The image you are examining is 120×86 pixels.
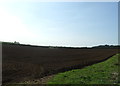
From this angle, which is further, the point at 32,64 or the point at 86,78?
the point at 32,64

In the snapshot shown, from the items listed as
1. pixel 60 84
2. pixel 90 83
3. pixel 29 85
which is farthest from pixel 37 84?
pixel 90 83

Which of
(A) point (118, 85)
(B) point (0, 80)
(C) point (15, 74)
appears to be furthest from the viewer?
(C) point (15, 74)

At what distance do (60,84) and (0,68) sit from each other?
856cm

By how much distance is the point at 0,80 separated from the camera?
14.2 metres

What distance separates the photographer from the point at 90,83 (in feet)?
40.8

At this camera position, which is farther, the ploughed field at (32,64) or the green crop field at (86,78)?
the ploughed field at (32,64)

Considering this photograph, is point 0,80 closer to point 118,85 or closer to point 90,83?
point 90,83

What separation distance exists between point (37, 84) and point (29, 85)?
58 centimetres

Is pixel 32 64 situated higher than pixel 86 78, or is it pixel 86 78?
pixel 32 64

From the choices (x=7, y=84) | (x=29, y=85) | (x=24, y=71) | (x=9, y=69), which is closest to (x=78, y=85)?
(x=29, y=85)

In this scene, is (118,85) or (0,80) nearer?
(118,85)

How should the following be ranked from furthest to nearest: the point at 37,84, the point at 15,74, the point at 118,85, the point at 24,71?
the point at 24,71
the point at 15,74
the point at 37,84
the point at 118,85

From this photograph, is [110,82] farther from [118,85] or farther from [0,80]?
[0,80]

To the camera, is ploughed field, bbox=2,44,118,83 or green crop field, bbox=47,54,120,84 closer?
green crop field, bbox=47,54,120,84
